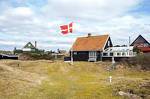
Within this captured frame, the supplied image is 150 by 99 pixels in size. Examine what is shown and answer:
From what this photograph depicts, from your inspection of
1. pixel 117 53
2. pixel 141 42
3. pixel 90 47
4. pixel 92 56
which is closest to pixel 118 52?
pixel 117 53

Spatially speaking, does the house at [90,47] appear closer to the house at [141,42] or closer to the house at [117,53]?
the house at [117,53]

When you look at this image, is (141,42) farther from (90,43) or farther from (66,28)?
(66,28)

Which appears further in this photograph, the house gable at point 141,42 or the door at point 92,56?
the house gable at point 141,42

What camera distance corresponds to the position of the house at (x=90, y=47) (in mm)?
85669

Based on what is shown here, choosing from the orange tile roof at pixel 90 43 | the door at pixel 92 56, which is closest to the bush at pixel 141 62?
the orange tile roof at pixel 90 43

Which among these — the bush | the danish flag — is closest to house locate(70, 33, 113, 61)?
the danish flag

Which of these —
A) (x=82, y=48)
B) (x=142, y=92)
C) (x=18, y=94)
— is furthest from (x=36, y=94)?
(x=82, y=48)

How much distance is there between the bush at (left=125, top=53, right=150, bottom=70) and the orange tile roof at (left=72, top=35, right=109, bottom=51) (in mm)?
17442

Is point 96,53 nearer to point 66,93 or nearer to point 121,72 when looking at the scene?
point 121,72

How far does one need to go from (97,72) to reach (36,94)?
3473cm

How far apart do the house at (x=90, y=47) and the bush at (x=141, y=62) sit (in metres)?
17.1

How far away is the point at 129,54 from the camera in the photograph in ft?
269

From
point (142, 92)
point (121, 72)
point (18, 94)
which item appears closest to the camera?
point (18, 94)

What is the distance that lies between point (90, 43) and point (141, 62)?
25.7 meters
